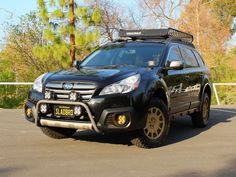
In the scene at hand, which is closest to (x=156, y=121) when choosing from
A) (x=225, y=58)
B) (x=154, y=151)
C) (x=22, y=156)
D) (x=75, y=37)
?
(x=154, y=151)

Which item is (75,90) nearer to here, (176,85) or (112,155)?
(112,155)

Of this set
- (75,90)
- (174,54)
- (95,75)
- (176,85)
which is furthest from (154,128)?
(174,54)

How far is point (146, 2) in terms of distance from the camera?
34625mm

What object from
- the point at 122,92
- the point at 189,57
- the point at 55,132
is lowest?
the point at 55,132

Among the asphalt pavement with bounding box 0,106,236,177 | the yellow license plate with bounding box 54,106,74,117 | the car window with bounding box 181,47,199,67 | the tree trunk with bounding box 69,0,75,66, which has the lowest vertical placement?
the asphalt pavement with bounding box 0,106,236,177

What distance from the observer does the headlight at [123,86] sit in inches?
267

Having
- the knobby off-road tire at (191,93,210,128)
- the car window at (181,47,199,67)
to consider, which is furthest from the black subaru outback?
the knobby off-road tire at (191,93,210,128)

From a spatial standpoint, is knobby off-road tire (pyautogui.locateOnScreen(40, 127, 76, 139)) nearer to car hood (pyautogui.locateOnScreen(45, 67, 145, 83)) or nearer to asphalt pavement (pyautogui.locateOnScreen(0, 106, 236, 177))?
asphalt pavement (pyautogui.locateOnScreen(0, 106, 236, 177))

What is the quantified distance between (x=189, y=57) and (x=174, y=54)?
1.09 m

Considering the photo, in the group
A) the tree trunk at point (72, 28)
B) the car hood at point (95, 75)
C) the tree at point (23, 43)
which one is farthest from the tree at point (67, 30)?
the car hood at point (95, 75)

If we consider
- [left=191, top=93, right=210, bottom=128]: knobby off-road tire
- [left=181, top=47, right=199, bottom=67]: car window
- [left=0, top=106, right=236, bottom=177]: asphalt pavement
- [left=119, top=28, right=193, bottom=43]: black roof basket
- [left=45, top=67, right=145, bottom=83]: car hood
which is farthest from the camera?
[left=191, top=93, right=210, bottom=128]: knobby off-road tire

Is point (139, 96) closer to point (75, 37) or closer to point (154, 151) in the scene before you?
point (154, 151)

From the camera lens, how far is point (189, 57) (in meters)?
9.55

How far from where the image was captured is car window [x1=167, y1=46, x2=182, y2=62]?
8298 millimetres
